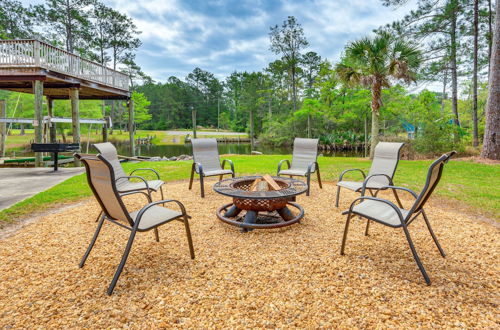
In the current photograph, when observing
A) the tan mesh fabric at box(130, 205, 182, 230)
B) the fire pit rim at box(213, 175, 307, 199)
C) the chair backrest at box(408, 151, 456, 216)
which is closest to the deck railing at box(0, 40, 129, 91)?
the fire pit rim at box(213, 175, 307, 199)

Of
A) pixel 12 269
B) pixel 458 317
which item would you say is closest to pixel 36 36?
pixel 12 269

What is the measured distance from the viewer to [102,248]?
8.83 ft

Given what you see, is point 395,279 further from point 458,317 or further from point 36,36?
point 36,36

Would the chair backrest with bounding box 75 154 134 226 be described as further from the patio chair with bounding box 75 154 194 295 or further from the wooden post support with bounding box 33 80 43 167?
the wooden post support with bounding box 33 80 43 167

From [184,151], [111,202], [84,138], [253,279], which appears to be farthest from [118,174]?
[84,138]

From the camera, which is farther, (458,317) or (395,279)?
(395,279)

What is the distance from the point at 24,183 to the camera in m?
5.77

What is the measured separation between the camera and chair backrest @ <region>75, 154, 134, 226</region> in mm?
2039

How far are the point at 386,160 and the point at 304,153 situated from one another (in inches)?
64.1

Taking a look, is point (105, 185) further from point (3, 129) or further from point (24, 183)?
point (3, 129)

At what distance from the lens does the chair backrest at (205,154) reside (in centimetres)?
526

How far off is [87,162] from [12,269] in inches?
48.5

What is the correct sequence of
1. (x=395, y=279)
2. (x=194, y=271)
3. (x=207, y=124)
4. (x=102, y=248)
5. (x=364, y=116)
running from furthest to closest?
(x=207, y=124) < (x=364, y=116) < (x=102, y=248) < (x=194, y=271) < (x=395, y=279)

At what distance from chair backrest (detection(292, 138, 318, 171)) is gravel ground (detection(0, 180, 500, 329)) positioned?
2222 mm
